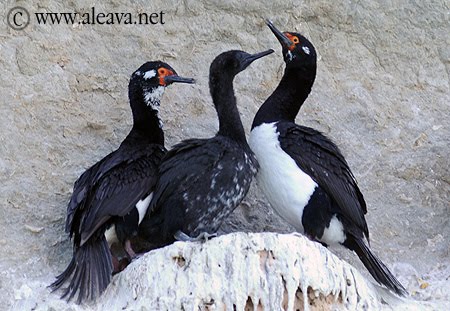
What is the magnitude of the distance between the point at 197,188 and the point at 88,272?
0.68 meters

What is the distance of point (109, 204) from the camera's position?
5781mm

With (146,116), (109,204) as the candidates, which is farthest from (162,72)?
A: (109,204)

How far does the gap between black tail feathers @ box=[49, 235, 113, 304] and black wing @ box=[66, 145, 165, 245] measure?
7 cm

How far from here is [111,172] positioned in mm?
5945

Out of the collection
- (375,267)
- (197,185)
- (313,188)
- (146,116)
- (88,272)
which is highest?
(146,116)

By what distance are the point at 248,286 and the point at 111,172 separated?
1063mm

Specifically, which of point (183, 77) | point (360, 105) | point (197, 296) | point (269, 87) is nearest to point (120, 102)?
point (183, 77)

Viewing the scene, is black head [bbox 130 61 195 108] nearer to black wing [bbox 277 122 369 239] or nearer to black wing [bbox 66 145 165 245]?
black wing [bbox 66 145 165 245]

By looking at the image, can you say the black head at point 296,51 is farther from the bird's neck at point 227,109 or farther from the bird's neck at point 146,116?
the bird's neck at point 146,116

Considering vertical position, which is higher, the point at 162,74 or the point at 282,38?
the point at 282,38
